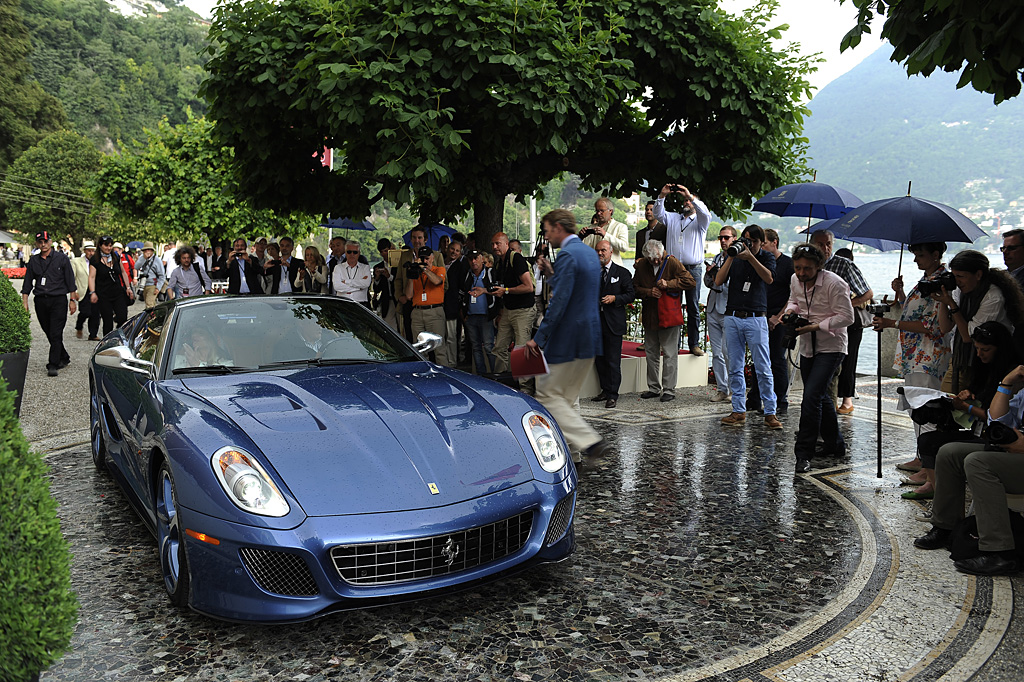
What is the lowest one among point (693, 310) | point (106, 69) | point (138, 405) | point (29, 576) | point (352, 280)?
point (29, 576)

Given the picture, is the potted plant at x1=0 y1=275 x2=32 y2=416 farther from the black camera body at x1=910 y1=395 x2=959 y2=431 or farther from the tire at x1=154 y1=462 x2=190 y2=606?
the black camera body at x1=910 y1=395 x2=959 y2=431

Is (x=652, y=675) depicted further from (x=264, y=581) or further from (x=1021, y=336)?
(x=1021, y=336)

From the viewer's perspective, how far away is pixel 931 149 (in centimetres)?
12350

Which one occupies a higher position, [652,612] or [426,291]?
[426,291]

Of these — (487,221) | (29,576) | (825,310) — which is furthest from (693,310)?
(29,576)

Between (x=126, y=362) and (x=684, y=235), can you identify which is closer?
(x=126, y=362)

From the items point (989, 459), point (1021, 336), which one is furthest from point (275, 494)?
point (1021, 336)

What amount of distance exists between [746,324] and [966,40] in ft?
13.8

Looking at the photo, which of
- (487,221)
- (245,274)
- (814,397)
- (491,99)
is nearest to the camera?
(814,397)

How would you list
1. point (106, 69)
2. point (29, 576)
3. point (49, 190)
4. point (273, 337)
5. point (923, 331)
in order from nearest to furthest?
point (29, 576)
point (273, 337)
point (923, 331)
point (49, 190)
point (106, 69)

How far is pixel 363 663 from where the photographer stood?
11.1 feet

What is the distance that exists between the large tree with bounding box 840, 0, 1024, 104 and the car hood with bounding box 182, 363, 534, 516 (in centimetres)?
342

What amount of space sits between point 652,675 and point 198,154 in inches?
1706

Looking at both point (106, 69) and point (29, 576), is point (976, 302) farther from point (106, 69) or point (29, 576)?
point (106, 69)
